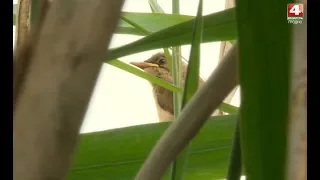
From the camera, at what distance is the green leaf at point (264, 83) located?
87 millimetres

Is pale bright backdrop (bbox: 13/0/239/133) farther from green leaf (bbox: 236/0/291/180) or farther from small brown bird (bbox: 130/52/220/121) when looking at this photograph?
green leaf (bbox: 236/0/291/180)

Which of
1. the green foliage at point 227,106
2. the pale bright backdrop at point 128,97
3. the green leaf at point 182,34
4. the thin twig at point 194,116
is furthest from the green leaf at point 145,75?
the pale bright backdrop at point 128,97

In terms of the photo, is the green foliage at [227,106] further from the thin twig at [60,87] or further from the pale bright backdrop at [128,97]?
the pale bright backdrop at [128,97]

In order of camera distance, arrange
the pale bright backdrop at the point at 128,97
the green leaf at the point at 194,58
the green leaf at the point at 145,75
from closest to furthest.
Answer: the green leaf at the point at 194,58 < the green leaf at the point at 145,75 < the pale bright backdrop at the point at 128,97

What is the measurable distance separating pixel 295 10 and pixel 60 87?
2.0 inches

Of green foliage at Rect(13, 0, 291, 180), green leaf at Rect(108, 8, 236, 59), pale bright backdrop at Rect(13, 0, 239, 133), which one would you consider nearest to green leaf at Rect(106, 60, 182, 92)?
green foliage at Rect(13, 0, 291, 180)

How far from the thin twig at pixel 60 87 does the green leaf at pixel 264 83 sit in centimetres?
3

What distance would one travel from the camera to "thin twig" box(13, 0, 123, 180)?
0.25 feet

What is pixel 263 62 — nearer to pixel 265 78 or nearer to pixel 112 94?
pixel 265 78

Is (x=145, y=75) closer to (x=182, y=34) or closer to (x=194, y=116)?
(x=182, y=34)

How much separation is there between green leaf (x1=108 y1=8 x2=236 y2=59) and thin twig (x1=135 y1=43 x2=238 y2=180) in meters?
0.07

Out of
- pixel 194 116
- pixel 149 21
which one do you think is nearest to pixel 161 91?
pixel 149 21

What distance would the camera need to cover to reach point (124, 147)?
0.88 feet
